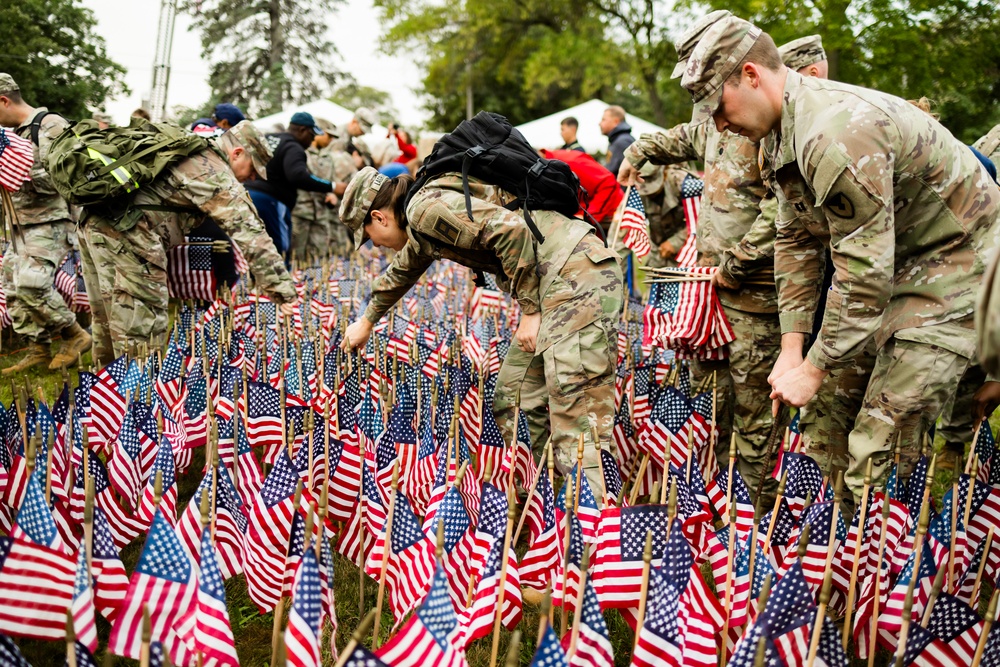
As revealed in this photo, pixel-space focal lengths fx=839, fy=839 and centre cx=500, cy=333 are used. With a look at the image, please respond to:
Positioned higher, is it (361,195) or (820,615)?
(361,195)

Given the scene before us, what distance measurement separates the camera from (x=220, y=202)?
18.3 ft

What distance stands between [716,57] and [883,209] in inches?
28.2

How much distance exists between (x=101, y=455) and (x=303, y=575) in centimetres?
325

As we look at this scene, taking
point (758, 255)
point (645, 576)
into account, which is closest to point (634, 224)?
point (758, 255)

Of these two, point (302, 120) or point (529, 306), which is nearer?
point (529, 306)

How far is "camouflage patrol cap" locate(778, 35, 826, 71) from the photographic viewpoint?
4.44m

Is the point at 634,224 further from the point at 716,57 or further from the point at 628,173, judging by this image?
the point at 716,57

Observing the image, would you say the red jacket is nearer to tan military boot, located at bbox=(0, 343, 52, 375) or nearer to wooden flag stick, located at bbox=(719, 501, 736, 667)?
wooden flag stick, located at bbox=(719, 501, 736, 667)

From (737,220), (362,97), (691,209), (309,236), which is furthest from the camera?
(362,97)

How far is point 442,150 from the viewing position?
12.5 feet

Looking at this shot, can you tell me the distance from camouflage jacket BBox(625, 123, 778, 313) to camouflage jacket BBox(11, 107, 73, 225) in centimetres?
501

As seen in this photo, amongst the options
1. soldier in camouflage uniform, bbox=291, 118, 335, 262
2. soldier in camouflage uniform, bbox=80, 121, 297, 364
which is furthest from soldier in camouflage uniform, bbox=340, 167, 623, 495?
soldier in camouflage uniform, bbox=291, 118, 335, 262

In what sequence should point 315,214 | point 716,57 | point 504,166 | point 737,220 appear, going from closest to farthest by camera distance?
point 716,57 → point 504,166 → point 737,220 → point 315,214

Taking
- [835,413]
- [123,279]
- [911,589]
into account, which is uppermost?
[835,413]
